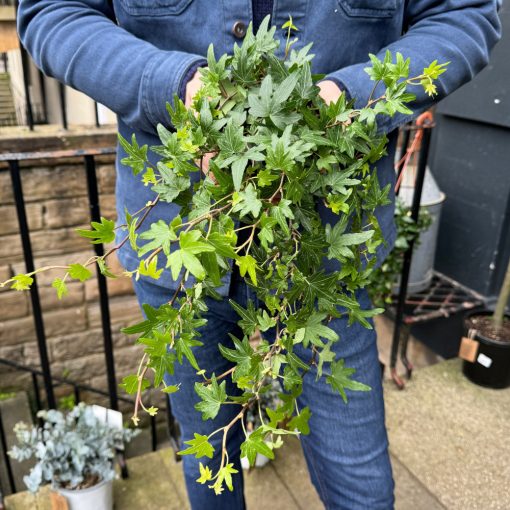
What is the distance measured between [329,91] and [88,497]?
1434 millimetres

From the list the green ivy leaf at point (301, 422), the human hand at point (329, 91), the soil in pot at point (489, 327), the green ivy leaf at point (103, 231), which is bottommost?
the soil in pot at point (489, 327)

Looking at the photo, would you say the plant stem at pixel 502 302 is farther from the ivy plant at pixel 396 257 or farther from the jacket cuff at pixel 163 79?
the jacket cuff at pixel 163 79

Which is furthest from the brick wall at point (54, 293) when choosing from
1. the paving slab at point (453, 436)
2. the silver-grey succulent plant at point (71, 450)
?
the paving slab at point (453, 436)

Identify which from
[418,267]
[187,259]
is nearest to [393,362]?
[418,267]

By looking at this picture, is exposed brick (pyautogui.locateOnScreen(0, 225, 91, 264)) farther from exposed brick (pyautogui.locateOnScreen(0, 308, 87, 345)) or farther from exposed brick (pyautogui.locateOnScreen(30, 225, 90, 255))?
exposed brick (pyautogui.locateOnScreen(0, 308, 87, 345))

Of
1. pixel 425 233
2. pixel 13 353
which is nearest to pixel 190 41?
pixel 425 233

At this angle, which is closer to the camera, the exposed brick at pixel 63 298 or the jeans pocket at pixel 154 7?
the jeans pocket at pixel 154 7

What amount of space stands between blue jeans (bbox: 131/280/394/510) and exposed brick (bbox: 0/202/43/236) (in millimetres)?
2183

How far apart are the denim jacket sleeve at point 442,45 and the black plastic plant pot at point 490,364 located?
4.92 feet

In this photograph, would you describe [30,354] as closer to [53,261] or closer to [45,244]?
[53,261]

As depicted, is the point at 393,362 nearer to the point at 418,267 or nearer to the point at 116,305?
the point at 418,267

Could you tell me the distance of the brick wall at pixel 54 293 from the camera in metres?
3.20

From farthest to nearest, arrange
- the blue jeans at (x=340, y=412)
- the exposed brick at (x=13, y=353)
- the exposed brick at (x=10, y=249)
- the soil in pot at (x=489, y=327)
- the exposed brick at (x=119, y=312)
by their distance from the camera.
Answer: the exposed brick at (x=119, y=312) < the exposed brick at (x=13, y=353) < the exposed brick at (x=10, y=249) < the soil in pot at (x=489, y=327) < the blue jeans at (x=340, y=412)

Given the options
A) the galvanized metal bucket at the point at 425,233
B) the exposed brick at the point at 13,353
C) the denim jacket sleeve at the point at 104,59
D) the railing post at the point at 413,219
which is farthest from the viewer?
the exposed brick at the point at 13,353
